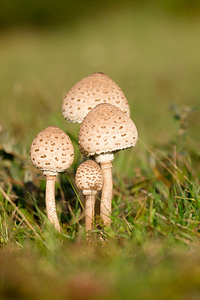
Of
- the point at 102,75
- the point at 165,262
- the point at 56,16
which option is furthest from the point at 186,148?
the point at 56,16

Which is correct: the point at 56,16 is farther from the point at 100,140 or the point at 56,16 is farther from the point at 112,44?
the point at 100,140

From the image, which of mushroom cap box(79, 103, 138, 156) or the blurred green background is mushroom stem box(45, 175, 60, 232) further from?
the blurred green background

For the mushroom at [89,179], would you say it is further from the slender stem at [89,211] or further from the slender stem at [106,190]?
the slender stem at [106,190]

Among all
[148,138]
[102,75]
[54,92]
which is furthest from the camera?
[54,92]

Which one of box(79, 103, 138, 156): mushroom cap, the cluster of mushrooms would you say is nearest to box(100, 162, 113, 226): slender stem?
the cluster of mushrooms

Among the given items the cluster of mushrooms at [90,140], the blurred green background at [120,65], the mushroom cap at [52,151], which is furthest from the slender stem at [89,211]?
the blurred green background at [120,65]

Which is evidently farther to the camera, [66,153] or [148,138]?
[148,138]

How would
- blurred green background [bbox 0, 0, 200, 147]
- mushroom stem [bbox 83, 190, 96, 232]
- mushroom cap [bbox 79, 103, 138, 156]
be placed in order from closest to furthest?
mushroom cap [bbox 79, 103, 138, 156] → mushroom stem [bbox 83, 190, 96, 232] → blurred green background [bbox 0, 0, 200, 147]
